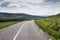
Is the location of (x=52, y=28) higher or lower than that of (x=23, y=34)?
Result: lower

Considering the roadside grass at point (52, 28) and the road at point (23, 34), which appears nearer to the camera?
the road at point (23, 34)

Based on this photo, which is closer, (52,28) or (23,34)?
(23,34)

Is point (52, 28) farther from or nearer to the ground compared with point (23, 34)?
nearer to the ground

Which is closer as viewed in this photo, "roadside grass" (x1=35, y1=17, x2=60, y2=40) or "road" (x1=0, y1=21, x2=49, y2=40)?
"road" (x1=0, y1=21, x2=49, y2=40)

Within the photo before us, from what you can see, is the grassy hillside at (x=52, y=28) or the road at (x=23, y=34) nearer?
the road at (x=23, y=34)

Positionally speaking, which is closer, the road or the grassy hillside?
the road

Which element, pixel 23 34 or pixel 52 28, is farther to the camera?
pixel 52 28
